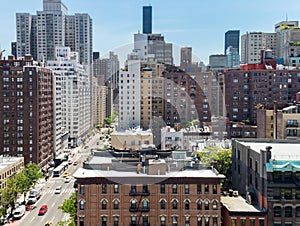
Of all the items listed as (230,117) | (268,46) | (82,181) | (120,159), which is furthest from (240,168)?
(268,46)

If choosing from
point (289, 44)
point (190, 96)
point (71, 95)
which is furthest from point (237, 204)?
point (71, 95)

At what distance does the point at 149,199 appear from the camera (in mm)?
14617

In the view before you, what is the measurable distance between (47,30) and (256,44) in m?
38.9

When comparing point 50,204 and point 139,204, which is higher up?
point 139,204

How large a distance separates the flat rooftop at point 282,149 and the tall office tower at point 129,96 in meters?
9.29

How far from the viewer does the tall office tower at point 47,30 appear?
261 feet

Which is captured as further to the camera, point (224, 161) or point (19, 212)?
point (19, 212)

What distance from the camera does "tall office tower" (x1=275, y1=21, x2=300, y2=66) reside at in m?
45.0

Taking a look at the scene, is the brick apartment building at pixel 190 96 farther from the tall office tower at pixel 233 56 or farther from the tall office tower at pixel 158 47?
the tall office tower at pixel 233 56

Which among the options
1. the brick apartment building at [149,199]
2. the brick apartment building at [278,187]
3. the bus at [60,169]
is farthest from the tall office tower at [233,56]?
the brick apartment building at [149,199]

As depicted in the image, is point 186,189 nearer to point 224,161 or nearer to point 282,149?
point 282,149

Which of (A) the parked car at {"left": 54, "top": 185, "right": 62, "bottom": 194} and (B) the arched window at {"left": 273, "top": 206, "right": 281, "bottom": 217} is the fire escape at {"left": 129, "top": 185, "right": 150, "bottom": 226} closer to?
(B) the arched window at {"left": 273, "top": 206, "right": 281, "bottom": 217}

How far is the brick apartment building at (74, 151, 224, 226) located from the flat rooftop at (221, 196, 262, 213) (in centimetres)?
58

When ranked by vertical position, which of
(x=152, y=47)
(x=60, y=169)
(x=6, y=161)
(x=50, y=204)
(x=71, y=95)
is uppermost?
(x=152, y=47)
